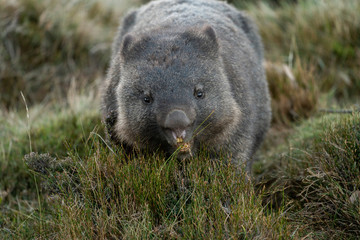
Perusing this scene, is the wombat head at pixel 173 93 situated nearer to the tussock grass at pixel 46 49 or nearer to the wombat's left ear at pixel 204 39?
the wombat's left ear at pixel 204 39

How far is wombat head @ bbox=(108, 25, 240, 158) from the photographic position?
12.6ft

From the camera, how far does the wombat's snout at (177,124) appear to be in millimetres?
3658

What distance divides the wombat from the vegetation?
0.63ft

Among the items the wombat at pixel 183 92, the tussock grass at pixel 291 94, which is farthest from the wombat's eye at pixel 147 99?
the tussock grass at pixel 291 94

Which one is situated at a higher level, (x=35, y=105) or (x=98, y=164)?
(x=98, y=164)

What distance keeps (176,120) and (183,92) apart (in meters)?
0.35

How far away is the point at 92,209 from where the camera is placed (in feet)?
12.7

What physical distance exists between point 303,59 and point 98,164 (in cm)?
533

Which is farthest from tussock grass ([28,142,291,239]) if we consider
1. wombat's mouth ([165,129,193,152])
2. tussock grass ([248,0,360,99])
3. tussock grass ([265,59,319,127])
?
tussock grass ([248,0,360,99])

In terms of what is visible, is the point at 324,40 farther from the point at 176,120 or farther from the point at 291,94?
the point at 176,120

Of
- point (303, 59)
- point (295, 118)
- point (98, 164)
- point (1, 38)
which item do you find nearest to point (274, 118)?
point (295, 118)

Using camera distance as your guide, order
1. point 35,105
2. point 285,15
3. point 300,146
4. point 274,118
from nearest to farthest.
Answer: point 300,146 < point 274,118 < point 35,105 < point 285,15

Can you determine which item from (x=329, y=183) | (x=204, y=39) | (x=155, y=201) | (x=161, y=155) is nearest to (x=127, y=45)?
(x=204, y=39)

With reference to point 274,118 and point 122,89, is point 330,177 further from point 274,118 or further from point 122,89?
point 274,118
